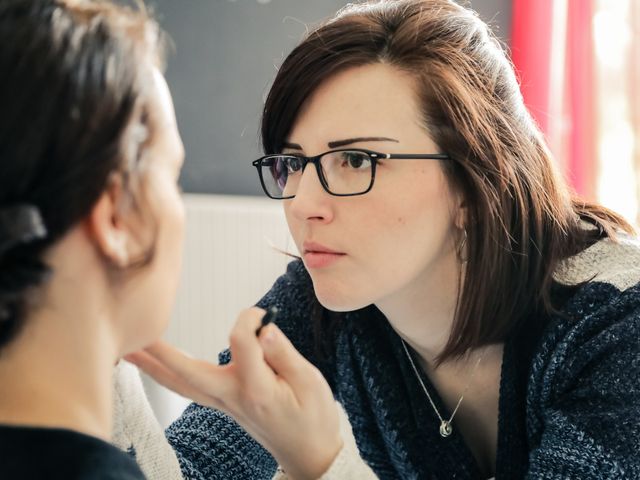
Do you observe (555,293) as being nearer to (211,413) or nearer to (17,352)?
(211,413)

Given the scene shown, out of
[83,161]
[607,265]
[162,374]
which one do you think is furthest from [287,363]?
[607,265]

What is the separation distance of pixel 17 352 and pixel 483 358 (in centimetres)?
83

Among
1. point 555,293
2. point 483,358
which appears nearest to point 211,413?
point 483,358

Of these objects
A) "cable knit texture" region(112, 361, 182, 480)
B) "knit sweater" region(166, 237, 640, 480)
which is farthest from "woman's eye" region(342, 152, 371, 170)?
"cable knit texture" region(112, 361, 182, 480)

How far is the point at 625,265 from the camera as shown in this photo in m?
1.17

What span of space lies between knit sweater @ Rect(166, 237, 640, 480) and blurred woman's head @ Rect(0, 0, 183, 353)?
54 cm

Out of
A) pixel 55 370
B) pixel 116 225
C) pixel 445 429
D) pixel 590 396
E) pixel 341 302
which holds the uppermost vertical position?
pixel 116 225

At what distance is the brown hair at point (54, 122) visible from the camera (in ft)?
1.92

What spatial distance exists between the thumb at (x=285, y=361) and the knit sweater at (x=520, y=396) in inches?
13.6

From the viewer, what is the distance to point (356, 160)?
44.5 inches

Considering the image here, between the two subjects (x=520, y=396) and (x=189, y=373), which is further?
(x=520, y=396)

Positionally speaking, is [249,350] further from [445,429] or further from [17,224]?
[445,429]

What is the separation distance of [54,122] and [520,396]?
85cm

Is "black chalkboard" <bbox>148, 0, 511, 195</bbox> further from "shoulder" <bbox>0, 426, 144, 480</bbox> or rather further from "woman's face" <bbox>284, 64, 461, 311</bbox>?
"shoulder" <bbox>0, 426, 144, 480</bbox>
